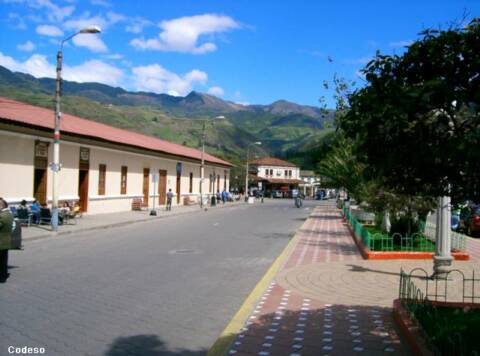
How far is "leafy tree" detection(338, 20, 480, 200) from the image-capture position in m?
3.86

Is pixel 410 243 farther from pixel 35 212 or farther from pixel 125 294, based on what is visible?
pixel 35 212

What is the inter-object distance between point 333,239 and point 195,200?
31.9 metres

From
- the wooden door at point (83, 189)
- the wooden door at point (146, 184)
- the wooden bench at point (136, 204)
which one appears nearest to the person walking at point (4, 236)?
the wooden door at point (83, 189)

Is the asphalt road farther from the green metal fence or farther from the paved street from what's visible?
the green metal fence

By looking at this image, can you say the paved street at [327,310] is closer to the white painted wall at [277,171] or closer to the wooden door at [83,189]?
the wooden door at [83,189]

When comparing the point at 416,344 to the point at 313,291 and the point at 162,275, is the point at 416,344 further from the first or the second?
the point at 162,275

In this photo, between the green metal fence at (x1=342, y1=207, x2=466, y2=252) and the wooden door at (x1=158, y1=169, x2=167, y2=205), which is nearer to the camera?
the green metal fence at (x1=342, y1=207, x2=466, y2=252)

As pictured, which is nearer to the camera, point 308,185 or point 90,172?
point 90,172

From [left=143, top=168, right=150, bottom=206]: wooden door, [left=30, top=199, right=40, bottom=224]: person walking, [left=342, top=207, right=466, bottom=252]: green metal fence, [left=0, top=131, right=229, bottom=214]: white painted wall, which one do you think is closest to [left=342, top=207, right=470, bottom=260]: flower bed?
[left=342, top=207, right=466, bottom=252]: green metal fence

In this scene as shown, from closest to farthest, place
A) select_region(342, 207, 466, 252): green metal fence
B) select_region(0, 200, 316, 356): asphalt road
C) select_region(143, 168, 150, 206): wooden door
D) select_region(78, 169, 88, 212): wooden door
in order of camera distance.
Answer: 1. select_region(0, 200, 316, 356): asphalt road
2. select_region(342, 207, 466, 252): green metal fence
3. select_region(78, 169, 88, 212): wooden door
4. select_region(143, 168, 150, 206): wooden door

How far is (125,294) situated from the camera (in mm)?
8445

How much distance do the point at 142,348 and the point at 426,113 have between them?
3.81 meters

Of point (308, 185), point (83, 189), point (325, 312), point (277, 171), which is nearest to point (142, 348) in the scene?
point (325, 312)

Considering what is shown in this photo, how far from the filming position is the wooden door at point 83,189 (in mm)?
27281
